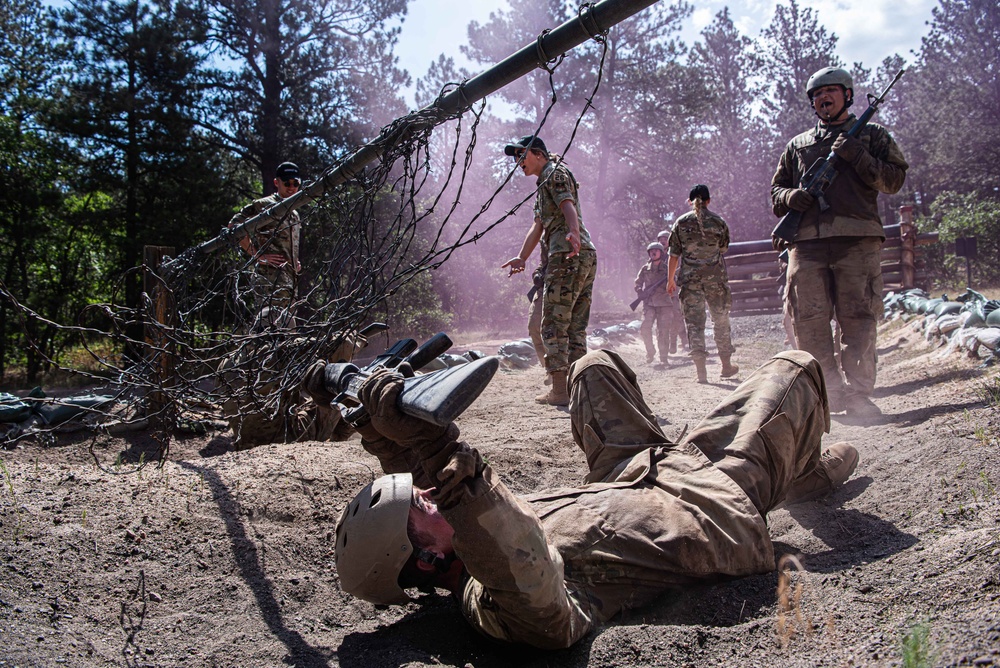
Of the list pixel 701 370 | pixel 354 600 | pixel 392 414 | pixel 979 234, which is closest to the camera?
pixel 392 414

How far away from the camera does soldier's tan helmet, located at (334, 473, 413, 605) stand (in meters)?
2.06

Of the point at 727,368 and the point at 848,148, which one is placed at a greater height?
the point at 848,148

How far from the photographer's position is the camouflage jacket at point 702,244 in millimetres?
7043

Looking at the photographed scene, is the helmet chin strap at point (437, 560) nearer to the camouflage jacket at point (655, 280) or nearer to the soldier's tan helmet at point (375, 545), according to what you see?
the soldier's tan helmet at point (375, 545)

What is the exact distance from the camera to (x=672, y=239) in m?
7.21

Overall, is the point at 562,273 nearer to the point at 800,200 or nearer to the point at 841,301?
the point at 800,200

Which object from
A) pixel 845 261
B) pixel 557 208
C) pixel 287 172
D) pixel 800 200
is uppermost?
pixel 287 172

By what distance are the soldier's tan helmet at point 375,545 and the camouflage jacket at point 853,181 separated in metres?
3.68

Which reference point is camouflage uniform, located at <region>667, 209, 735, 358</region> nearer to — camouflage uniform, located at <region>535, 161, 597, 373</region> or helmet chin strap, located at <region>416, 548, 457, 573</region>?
camouflage uniform, located at <region>535, 161, 597, 373</region>

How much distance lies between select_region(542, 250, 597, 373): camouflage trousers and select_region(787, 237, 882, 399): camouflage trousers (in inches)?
58.7

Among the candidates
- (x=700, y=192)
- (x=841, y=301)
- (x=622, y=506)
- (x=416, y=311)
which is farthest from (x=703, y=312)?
(x=416, y=311)

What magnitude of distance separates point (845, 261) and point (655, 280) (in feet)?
15.9

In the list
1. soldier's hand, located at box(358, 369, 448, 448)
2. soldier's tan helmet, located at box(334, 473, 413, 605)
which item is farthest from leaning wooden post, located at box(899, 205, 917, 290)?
soldier's hand, located at box(358, 369, 448, 448)

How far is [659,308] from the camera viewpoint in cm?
920
